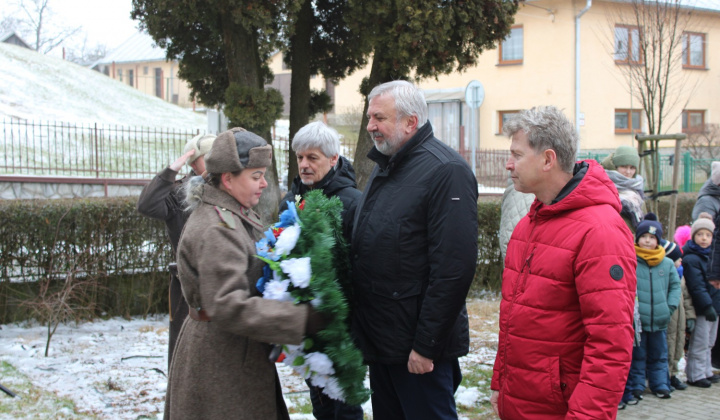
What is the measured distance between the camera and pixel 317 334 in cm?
273

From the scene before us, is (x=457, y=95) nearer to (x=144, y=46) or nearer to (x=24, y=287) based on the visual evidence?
(x=24, y=287)

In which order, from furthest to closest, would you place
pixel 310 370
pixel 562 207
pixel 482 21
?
pixel 482 21 < pixel 310 370 < pixel 562 207

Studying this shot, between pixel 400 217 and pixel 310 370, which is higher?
pixel 400 217

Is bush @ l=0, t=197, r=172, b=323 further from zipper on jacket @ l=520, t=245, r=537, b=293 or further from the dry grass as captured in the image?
zipper on jacket @ l=520, t=245, r=537, b=293

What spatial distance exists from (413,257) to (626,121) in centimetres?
2617

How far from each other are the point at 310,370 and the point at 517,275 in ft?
3.12

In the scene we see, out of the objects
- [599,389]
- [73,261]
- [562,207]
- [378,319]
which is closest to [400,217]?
[378,319]

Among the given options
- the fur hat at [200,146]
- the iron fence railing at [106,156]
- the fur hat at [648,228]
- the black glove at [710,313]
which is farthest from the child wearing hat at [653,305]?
the iron fence railing at [106,156]

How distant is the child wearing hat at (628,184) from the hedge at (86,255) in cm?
489

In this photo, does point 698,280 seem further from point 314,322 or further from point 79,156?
point 79,156

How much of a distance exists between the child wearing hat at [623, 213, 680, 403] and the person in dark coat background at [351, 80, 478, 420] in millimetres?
3089

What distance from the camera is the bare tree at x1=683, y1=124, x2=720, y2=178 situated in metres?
23.4

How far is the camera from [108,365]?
592 centimetres

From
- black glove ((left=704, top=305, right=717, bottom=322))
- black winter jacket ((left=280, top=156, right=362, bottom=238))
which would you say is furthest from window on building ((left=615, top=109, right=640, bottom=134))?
black winter jacket ((left=280, top=156, right=362, bottom=238))
